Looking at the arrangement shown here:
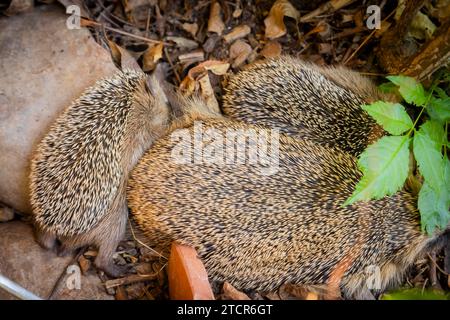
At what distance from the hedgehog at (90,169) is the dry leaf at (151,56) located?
0.55 metres

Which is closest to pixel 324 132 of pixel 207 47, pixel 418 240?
pixel 418 240

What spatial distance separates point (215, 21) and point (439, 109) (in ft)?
7.59

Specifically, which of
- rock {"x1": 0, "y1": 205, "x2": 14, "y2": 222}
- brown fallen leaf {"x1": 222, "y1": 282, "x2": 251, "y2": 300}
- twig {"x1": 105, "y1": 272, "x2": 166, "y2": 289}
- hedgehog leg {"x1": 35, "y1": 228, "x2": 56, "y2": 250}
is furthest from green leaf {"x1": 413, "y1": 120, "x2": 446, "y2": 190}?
rock {"x1": 0, "y1": 205, "x2": 14, "y2": 222}

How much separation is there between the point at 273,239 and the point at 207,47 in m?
2.18

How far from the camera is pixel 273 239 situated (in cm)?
387

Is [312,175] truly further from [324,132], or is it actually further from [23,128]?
[23,128]

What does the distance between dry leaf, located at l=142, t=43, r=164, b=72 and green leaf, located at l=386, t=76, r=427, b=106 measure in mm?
2239

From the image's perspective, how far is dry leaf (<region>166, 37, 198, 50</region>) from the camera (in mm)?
5087

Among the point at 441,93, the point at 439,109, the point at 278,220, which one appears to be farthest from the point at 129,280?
the point at 441,93

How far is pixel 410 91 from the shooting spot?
3867 millimetres

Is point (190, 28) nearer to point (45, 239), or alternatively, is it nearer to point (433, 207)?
point (45, 239)

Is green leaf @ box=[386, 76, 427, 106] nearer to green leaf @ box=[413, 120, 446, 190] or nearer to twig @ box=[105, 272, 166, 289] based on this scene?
green leaf @ box=[413, 120, 446, 190]
